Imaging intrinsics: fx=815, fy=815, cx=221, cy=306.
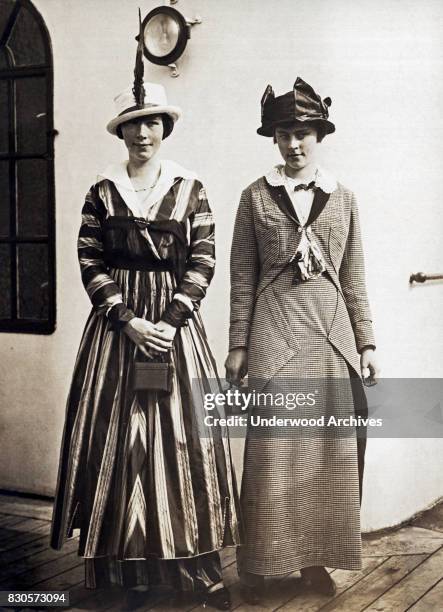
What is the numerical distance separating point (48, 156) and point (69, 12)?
1.51 ft

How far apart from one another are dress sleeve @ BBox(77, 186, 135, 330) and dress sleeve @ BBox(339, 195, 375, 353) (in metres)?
0.63

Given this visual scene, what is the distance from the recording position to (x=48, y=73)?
2.66m

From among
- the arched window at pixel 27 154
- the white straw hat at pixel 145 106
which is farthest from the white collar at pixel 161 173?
the arched window at pixel 27 154

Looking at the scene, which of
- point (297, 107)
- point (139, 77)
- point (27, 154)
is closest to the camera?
point (297, 107)

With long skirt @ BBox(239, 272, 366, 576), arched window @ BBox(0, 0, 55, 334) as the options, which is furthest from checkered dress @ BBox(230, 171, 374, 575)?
arched window @ BBox(0, 0, 55, 334)

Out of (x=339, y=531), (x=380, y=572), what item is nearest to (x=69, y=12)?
(x=339, y=531)

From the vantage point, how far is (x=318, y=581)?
7.82 ft

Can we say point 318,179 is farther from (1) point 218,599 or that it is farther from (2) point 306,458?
(1) point 218,599

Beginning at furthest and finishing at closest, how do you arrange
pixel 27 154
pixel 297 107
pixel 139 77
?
pixel 27 154, pixel 139 77, pixel 297 107

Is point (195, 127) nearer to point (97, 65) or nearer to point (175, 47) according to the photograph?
point (175, 47)

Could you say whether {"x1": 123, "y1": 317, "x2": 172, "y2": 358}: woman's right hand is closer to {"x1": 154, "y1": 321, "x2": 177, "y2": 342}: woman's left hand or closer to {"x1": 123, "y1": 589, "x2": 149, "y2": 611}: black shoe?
{"x1": 154, "y1": 321, "x2": 177, "y2": 342}: woman's left hand

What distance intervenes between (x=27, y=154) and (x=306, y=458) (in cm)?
136

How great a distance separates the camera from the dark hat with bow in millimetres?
2271

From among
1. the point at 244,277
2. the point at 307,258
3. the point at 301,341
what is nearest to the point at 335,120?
the point at 307,258
